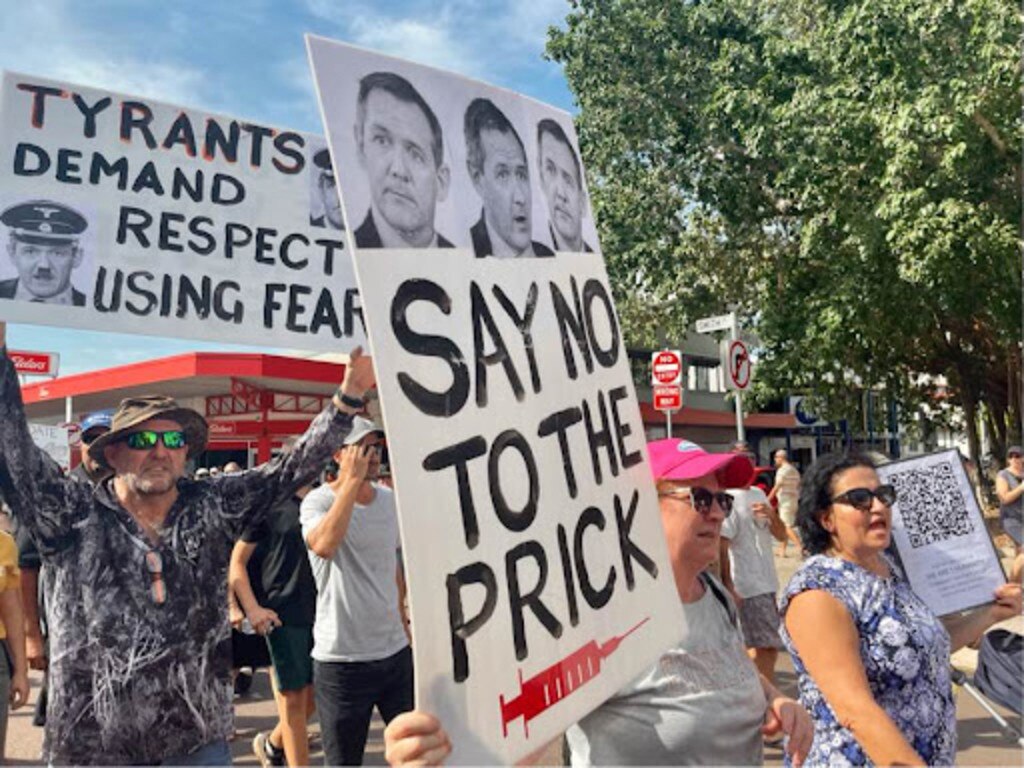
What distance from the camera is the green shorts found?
461 cm

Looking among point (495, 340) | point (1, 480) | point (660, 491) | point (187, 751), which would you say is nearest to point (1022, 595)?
point (660, 491)

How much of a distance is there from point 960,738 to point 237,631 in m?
4.06

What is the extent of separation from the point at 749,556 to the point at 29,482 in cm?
438

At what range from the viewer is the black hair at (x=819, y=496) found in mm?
2623

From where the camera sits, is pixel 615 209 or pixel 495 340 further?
pixel 615 209

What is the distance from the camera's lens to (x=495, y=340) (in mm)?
1640

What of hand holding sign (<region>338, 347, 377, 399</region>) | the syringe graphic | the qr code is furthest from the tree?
the syringe graphic

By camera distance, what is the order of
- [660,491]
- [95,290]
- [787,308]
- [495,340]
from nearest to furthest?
[495,340] < [660,491] < [95,290] < [787,308]

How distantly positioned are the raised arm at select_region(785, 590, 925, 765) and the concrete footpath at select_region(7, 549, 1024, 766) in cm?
276

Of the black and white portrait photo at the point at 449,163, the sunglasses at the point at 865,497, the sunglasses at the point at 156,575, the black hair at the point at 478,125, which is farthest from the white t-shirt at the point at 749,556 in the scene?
the black hair at the point at 478,125

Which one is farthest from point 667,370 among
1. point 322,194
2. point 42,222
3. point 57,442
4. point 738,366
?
point 42,222

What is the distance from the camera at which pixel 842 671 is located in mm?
2127

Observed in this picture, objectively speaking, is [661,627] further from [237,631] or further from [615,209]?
[615,209]

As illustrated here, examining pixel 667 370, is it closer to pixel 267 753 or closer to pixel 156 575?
pixel 267 753
